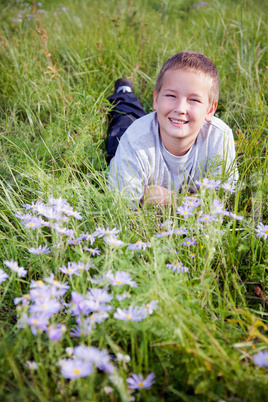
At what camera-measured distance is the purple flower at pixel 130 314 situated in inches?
47.1

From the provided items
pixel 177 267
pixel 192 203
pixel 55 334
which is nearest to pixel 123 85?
pixel 192 203

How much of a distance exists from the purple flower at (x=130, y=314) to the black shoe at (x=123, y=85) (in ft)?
8.61

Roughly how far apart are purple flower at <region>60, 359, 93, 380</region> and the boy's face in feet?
5.53

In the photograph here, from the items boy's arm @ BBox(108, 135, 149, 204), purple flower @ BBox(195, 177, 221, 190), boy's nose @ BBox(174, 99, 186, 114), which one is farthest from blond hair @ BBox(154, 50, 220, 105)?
purple flower @ BBox(195, 177, 221, 190)

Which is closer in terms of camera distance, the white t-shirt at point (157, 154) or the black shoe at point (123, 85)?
the white t-shirt at point (157, 154)

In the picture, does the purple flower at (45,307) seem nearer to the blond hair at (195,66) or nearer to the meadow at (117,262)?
the meadow at (117,262)

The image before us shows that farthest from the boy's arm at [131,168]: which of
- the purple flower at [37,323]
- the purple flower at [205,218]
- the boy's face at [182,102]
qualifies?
the purple flower at [37,323]

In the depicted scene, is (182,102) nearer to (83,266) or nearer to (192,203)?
(192,203)

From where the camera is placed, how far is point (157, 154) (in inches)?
102

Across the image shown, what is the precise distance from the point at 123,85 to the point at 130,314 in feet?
8.89

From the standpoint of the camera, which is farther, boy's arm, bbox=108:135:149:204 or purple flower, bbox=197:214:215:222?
boy's arm, bbox=108:135:149:204

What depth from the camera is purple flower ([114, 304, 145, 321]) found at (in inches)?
47.1

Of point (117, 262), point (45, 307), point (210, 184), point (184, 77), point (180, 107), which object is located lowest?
point (117, 262)

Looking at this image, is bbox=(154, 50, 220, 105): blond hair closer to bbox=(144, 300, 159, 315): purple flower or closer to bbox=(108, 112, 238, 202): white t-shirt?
bbox=(108, 112, 238, 202): white t-shirt
